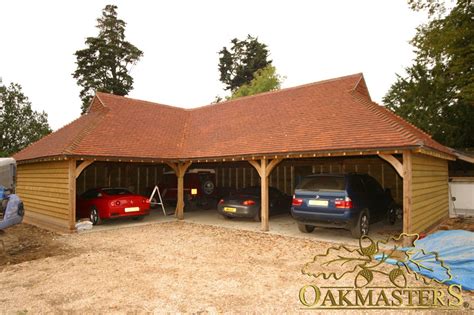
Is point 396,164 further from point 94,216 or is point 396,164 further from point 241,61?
point 241,61

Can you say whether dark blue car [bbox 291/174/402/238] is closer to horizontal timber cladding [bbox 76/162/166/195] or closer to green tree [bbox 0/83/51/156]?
horizontal timber cladding [bbox 76/162/166/195]

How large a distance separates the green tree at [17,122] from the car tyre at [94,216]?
2646cm

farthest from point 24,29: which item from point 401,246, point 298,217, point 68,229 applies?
point 401,246

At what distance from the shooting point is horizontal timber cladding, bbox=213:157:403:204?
523 inches

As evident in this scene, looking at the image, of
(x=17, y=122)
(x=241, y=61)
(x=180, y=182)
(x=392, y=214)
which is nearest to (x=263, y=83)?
(x=241, y=61)

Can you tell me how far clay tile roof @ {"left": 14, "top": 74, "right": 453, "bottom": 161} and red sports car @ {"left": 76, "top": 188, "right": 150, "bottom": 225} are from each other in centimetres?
169

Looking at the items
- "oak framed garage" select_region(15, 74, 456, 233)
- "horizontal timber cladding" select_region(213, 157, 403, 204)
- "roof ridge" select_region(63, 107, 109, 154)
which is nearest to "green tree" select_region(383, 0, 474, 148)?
"horizontal timber cladding" select_region(213, 157, 403, 204)

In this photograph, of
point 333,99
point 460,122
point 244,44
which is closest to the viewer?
point 333,99

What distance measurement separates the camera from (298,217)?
28.6 feet

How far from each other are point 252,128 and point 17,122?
3183 cm

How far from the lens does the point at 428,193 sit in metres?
9.48

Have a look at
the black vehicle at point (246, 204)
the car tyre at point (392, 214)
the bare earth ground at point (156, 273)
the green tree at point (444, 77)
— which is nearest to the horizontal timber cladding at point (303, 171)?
the black vehicle at point (246, 204)

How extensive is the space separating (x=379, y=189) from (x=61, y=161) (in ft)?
34.3

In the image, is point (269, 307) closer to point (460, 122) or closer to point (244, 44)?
Result: point (460, 122)
